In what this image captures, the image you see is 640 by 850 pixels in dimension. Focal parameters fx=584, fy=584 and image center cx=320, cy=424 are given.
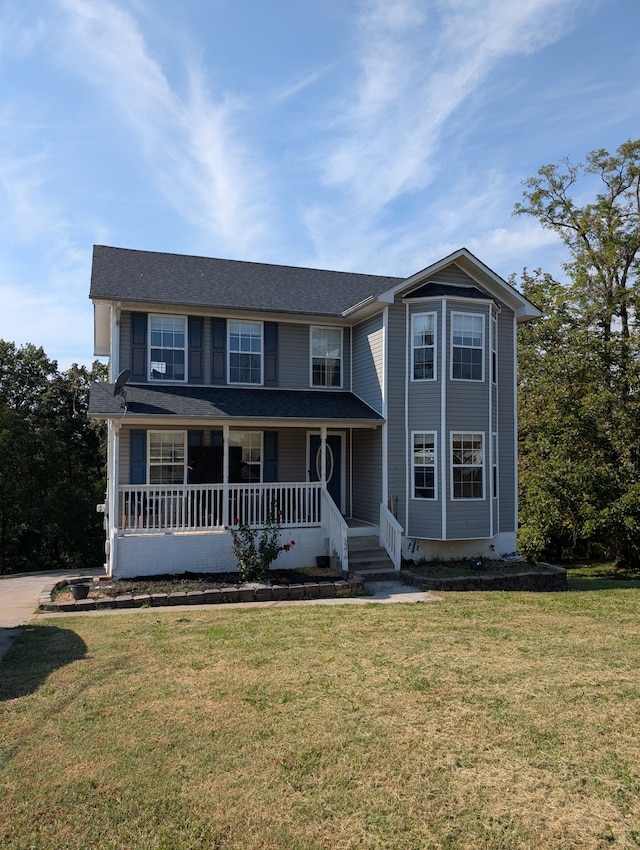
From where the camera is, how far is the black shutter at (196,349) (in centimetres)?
1437

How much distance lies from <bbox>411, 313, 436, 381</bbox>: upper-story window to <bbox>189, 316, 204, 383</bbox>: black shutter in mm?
5174

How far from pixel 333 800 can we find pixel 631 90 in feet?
62.2

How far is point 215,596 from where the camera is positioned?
1047cm

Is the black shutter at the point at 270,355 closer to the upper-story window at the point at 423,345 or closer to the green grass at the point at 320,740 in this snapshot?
the upper-story window at the point at 423,345

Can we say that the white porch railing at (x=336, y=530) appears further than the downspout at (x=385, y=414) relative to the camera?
No

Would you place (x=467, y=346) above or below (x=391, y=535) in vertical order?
above

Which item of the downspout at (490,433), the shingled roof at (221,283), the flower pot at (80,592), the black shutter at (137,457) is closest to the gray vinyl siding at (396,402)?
the shingled roof at (221,283)

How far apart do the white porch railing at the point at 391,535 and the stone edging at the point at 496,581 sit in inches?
16.6

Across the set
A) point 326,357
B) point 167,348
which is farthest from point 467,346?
point 167,348

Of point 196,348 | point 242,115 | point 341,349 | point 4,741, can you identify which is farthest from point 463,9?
point 4,741

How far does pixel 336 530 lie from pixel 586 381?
1177cm

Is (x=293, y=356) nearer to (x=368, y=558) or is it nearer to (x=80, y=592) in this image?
(x=368, y=558)

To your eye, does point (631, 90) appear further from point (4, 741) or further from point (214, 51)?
point (4, 741)

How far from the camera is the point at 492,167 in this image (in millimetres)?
14008
